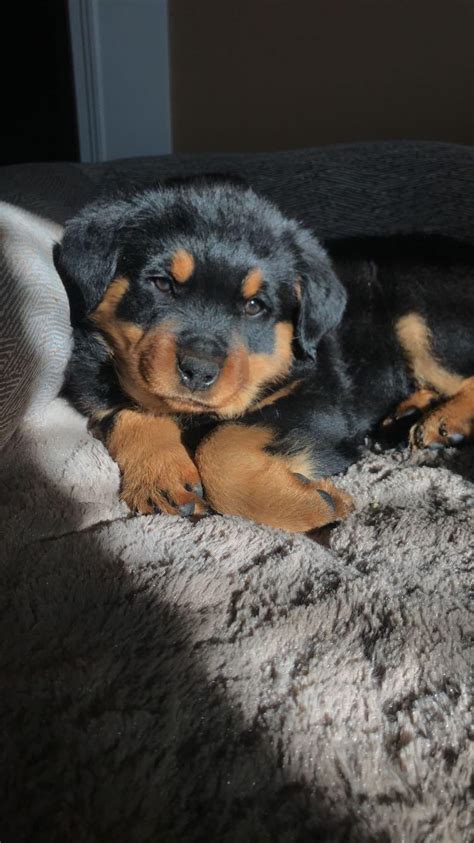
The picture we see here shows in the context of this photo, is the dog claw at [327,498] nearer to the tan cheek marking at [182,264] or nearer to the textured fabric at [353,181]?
the tan cheek marking at [182,264]

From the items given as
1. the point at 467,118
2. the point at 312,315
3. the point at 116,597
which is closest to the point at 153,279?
the point at 312,315

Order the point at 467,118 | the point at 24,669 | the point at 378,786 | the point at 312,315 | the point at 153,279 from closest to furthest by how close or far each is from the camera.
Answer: the point at 378,786 → the point at 24,669 → the point at 153,279 → the point at 312,315 → the point at 467,118

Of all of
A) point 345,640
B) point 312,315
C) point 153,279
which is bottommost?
point 345,640

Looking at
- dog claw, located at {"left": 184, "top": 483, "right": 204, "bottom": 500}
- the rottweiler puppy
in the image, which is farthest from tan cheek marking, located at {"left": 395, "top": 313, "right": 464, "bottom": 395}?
dog claw, located at {"left": 184, "top": 483, "right": 204, "bottom": 500}

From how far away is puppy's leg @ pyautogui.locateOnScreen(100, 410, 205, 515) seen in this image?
1.71 meters

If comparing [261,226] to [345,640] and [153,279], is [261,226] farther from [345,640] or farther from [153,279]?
[345,640]

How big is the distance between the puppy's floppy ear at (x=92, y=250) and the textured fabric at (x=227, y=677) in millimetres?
566

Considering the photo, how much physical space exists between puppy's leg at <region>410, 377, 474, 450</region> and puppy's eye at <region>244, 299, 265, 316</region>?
651mm

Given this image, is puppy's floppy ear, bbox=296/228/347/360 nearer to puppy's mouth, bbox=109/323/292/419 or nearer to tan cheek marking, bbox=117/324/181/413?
puppy's mouth, bbox=109/323/292/419

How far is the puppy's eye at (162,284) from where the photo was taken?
1.88m

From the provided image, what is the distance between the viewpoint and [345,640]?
1.26 metres

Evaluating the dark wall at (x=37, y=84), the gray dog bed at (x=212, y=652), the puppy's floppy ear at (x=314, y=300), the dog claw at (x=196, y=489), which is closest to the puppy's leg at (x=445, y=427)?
the gray dog bed at (x=212, y=652)

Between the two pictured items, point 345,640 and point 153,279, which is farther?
point 153,279

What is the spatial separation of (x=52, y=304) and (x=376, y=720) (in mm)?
1413
